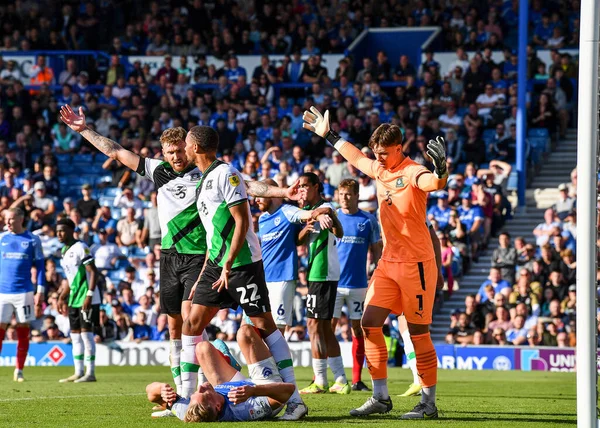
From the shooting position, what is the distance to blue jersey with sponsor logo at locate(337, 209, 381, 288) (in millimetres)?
15102

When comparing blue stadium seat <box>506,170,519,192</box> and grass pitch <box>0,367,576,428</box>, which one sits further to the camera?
blue stadium seat <box>506,170,519,192</box>

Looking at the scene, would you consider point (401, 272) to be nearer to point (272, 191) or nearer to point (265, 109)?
point (272, 191)

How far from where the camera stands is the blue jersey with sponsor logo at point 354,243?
15102 mm

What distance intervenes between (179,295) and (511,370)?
1090 centimetres

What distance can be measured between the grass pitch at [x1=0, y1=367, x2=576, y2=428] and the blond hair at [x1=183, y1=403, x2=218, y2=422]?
254 mm

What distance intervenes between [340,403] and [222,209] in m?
3.05

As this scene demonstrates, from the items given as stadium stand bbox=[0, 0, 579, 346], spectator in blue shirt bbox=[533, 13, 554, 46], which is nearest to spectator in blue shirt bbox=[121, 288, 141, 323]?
stadium stand bbox=[0, 0, 579, 346]

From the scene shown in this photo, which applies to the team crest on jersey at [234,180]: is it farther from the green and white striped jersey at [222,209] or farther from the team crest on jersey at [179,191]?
the team crest on jersey at [179,191]

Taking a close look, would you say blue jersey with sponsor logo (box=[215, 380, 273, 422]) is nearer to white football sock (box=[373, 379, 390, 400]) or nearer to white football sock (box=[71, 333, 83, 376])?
white football sock (box=[373, 379, 390, 400])

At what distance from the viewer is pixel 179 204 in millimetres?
11234

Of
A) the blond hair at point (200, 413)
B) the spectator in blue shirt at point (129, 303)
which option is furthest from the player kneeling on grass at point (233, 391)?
the spectator in blue shirt at point (129, 303)

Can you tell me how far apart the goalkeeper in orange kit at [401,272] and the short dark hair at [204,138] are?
1.52 meters

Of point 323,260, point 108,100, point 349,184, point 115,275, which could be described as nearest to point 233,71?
point 108,100

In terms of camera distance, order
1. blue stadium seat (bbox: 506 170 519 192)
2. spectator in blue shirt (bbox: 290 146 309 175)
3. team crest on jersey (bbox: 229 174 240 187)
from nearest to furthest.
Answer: team crest on jersey (bbox: 229 174 240 187) → spectator in blue shirt (bbox: 290 146 309 175) → blue stadium seat (bbox: 506 170 519 192)
